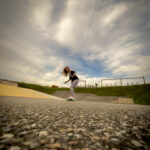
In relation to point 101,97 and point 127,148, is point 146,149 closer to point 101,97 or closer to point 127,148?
point 127,148

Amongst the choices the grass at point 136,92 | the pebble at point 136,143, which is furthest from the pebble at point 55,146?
the grass at point 136,92

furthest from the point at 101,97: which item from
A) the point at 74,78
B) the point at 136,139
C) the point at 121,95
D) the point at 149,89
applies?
the point at 136,139

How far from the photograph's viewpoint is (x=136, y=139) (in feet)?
3.80

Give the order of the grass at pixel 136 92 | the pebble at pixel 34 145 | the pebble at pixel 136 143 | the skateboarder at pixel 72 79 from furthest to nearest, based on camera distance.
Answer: the grass at pixel 136 92, the skateboarder at pixel 72 79, the pebble at pixel 136 143, the pebble at pixel 34 145

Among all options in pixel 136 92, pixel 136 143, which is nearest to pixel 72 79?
pixel 136 143

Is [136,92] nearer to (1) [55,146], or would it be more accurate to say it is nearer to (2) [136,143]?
(2) [136,143]

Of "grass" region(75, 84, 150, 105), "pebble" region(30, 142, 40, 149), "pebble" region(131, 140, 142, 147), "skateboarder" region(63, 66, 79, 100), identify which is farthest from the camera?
"grass" region(75, 84, 150, 105)

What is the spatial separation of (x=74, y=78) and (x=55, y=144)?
297 inches

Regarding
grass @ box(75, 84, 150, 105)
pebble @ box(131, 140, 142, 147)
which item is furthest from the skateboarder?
grass @ box(75, 84, 150, 105)

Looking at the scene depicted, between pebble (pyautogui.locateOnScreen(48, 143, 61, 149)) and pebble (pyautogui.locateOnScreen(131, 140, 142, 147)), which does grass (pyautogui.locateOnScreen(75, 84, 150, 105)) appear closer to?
pebble (pyautogui.locateOnScreen(131, 140, 142, 147))

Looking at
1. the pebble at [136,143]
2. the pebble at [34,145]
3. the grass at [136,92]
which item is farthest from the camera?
the grass at [136,92]

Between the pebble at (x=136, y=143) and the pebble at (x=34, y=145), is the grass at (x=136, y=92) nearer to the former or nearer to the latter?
the pebble at (x=136, y=143)

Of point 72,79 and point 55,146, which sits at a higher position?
point 72,79

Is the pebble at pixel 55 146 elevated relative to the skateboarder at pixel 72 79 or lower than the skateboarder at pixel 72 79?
lower
